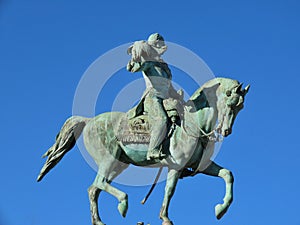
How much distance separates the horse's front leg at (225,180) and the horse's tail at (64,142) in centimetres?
288

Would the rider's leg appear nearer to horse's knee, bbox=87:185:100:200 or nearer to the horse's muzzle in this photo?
the horse's muzzle

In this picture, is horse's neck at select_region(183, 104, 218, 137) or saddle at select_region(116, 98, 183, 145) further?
saddle at select_region(116, 98, 183, 145)

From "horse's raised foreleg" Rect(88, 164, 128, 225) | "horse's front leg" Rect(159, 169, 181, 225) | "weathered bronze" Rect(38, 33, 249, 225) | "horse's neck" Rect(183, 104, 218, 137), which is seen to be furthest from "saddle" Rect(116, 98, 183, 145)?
"horse's front leg" Rect(159, 169, 181, 225)

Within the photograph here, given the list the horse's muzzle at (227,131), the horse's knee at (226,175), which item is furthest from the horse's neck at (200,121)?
the horse's knee at (226,175)

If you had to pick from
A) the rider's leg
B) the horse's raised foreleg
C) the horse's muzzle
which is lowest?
the horse's raised foreleg

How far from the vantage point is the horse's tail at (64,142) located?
61.3ft

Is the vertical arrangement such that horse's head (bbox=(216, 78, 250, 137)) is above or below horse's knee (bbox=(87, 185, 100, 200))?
above

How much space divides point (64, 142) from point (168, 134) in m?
2.38

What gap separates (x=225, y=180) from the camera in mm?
17531

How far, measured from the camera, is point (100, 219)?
1795 cm

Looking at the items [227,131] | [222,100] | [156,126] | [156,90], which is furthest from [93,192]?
[222,100]

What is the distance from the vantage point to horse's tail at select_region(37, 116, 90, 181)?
1869 cm

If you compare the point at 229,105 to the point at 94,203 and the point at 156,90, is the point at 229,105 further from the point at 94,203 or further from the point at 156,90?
the point at 94,203

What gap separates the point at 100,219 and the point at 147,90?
275cm
